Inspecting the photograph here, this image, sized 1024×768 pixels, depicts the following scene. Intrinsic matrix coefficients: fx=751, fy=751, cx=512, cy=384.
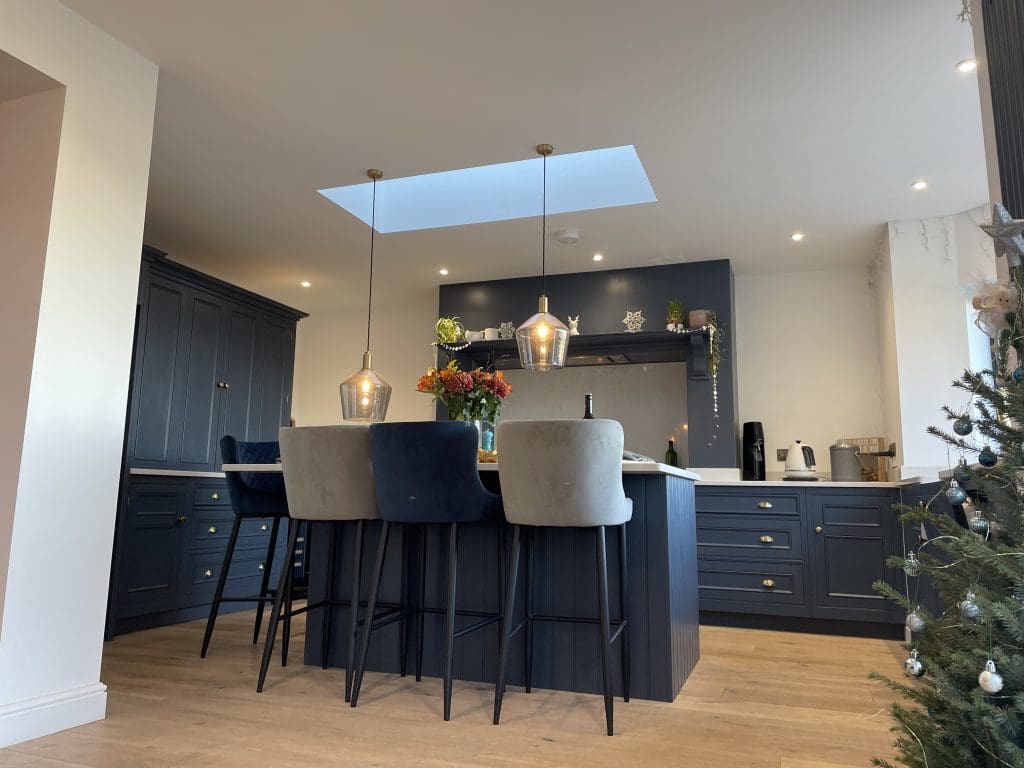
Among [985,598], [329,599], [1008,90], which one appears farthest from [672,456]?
[985,598]

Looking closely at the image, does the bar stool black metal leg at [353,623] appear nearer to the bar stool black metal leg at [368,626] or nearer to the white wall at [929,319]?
the bar stool black metal leg at [368,626]

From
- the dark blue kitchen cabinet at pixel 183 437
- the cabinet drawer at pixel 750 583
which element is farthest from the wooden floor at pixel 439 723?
the cabinet drawer at pixel 750 583

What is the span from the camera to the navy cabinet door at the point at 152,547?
13.4 feet

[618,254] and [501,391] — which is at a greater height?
[618,254]

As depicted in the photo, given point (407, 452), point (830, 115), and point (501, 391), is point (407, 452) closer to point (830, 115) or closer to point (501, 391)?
point (501, 391)

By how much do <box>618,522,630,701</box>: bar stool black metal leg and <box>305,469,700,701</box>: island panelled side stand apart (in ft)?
0.09

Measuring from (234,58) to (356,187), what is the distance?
5.53ft

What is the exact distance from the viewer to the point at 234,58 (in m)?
3.05

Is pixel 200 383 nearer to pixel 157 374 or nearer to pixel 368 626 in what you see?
pixel 157 374

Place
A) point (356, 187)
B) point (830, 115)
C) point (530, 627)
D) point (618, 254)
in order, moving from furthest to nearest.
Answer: point (618, 254)
point (356, 187)
point (830, 115)
point (530, 627)

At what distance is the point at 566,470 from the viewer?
2562 mm

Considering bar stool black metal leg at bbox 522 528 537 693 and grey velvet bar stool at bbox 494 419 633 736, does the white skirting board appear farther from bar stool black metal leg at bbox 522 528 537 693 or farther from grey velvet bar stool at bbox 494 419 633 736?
bar stool black metal leg at bbox 522 528 537 693

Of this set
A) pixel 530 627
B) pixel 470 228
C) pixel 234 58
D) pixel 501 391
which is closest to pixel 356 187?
pixel 470 228

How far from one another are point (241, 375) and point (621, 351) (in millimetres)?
2763
